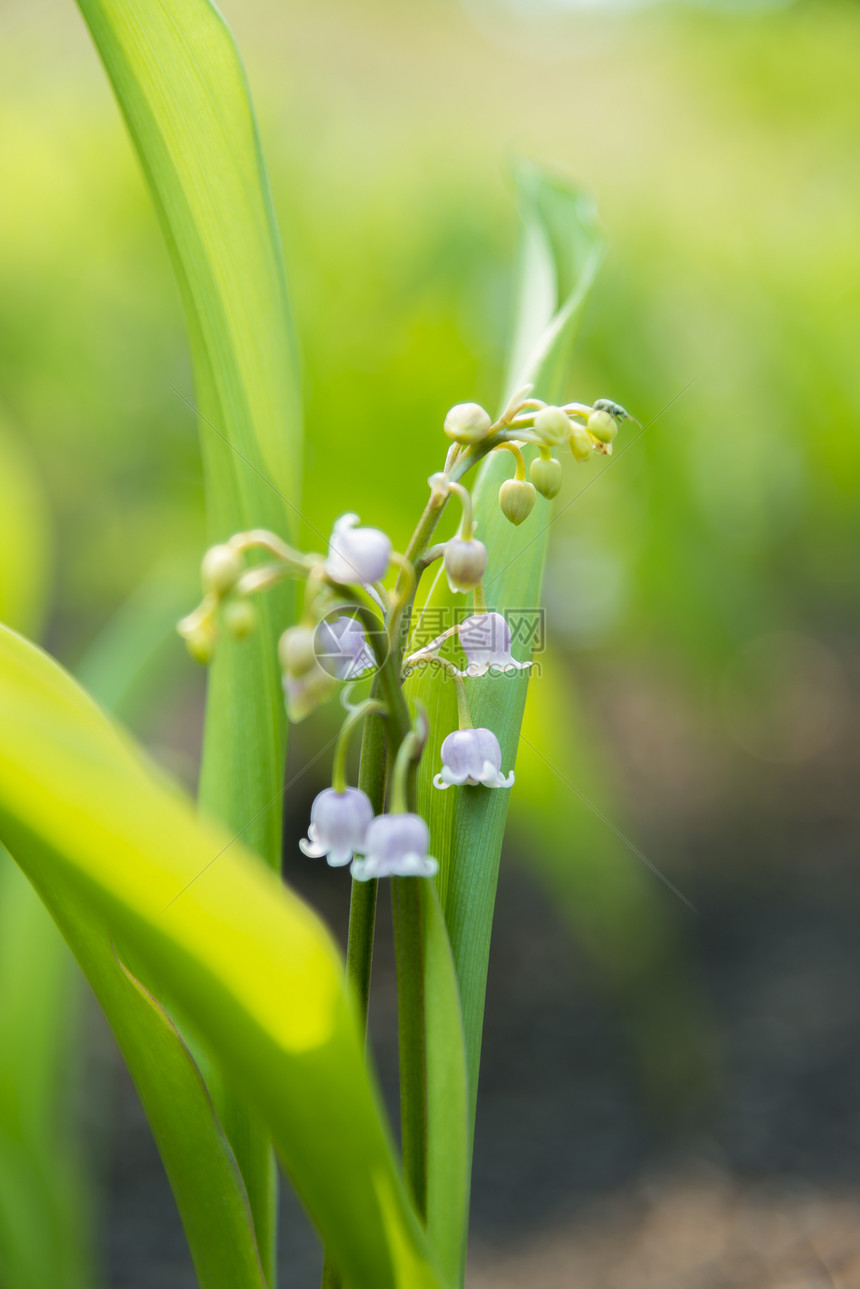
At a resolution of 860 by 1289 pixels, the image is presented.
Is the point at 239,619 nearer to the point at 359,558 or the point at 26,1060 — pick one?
the point at 359,558

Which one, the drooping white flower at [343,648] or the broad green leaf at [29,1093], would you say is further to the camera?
the broad green leaf at [29,1093]

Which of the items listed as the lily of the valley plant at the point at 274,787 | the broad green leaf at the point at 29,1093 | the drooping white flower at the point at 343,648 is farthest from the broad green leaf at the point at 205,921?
the broad green leaf at the point at 29,1093

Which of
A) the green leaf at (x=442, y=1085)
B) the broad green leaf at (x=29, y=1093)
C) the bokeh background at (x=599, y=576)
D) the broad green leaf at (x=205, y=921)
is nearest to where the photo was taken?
the broad green leaf at (x=205, y=921)

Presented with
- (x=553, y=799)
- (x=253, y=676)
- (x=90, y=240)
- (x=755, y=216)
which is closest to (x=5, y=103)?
(x=90, y=240)

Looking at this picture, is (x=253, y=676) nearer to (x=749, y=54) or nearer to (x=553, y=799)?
(x=553, y=799)

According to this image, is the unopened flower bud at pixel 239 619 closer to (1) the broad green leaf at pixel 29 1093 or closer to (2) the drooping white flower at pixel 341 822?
(2) the drooping white flower at pixel 341 822

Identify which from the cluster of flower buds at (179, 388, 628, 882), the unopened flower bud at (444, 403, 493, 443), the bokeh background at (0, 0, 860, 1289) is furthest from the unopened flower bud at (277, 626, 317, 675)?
the bokeh background at (0, 0, 860, 1289)

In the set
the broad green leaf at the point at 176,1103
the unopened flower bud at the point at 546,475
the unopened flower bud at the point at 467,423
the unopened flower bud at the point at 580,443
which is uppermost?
the unopened flower bud at the point at 467,423
